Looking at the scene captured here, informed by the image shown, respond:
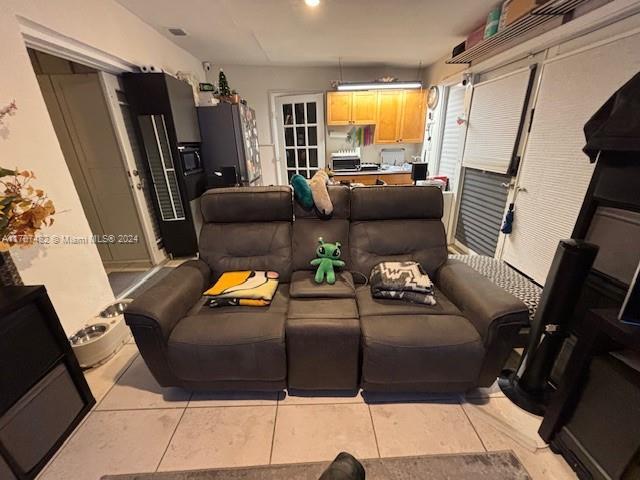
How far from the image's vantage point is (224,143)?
11.4ft

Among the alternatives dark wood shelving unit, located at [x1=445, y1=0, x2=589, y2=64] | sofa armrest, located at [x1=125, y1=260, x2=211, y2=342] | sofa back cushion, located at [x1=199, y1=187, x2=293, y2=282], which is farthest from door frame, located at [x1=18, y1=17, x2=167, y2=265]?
dark wood shelving unit, located at [x1=445, y1=0, x2=589, y2=64]

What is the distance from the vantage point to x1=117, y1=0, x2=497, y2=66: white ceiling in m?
2.41

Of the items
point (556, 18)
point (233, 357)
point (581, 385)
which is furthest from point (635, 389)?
point (556, 18)

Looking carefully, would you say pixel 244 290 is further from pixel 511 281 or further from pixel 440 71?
pixel 440 71

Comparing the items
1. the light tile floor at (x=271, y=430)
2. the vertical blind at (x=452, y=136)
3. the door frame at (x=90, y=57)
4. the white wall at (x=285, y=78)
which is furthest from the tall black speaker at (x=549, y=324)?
the white wall at (x=285, y=78)

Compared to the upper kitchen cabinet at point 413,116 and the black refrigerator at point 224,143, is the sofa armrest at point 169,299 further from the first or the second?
the upper kitchen cabinet at point 413,116

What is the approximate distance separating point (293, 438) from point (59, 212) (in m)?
2.04

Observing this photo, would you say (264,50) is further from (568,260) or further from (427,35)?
(568,260)

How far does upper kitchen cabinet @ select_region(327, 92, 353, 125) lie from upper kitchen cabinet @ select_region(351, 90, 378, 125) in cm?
7

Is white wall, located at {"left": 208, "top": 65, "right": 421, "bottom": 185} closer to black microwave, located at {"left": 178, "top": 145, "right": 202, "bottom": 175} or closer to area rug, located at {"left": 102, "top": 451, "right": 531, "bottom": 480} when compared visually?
black microwave, located at {"left": 178, "top": 145, "right": 202, "bottom": 175}

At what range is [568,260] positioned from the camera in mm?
1205

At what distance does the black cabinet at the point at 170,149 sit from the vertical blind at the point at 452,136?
3411mm

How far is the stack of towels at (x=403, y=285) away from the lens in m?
1.56

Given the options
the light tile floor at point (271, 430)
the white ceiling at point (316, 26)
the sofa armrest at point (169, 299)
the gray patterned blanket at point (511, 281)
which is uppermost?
the white ceiling at point (316, 26)
